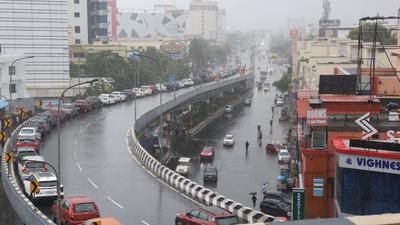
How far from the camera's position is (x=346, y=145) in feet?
50.4

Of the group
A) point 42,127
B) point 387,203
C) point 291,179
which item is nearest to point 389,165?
point 387,203

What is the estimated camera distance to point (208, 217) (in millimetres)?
16719

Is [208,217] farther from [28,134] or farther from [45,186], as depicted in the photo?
[28,134]

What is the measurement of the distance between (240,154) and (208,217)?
32.5m

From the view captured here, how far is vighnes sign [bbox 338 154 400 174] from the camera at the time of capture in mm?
13664

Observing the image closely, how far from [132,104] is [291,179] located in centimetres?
2301

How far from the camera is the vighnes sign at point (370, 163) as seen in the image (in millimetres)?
13664

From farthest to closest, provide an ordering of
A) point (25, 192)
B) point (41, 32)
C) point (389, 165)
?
point (41, 32), point (25, 192), point (389, 165)

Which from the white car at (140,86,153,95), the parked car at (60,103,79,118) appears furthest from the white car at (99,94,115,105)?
the white car at (140,86,153,95)

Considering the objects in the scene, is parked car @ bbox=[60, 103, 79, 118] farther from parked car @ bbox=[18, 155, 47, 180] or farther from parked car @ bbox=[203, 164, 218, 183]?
parked car @ bbox=[18, 155, 47, 180]

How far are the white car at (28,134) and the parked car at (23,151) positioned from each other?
341 cm

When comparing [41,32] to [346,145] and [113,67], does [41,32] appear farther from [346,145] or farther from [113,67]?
[346,145]

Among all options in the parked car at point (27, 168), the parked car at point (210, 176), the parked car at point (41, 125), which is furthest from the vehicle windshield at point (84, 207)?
the parked car at point (41, 125)

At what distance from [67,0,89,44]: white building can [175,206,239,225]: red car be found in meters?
79.4
